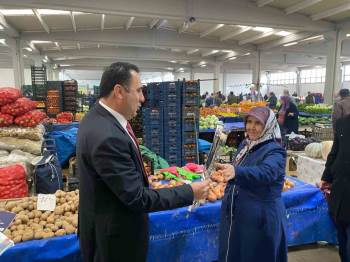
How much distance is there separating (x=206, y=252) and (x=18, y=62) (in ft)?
37.7

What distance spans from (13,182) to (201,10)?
687 centimetres

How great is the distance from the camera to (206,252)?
276 centimetres

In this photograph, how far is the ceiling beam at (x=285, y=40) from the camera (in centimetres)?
1189

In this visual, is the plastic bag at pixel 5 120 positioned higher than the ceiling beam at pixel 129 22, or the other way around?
the ceiling beam at pixel 129 22

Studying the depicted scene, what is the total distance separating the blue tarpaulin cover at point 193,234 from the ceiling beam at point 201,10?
20.0 ft

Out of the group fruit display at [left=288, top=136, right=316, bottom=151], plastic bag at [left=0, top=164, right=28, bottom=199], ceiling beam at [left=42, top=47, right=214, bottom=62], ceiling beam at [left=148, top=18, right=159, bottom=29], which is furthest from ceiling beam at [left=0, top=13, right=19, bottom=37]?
fruit display at [left=288, top=136, right=316, bottom=151]

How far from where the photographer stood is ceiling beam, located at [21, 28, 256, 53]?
11570 mm

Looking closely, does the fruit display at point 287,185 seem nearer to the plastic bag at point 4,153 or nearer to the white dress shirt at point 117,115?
the white dress shirt at point 117,115

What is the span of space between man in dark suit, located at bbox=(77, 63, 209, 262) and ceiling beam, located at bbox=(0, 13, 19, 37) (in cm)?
977

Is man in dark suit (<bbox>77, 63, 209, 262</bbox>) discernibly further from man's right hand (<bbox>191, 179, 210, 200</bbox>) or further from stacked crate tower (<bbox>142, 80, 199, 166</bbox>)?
stacked crate tower (<bbox>142, 80, 199, 166</bbox>)

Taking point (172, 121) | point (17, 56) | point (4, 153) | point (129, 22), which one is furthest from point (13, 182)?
point (17, 56)

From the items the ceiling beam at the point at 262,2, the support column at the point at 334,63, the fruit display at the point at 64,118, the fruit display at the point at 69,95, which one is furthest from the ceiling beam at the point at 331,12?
the fruit display at the point at 64,118

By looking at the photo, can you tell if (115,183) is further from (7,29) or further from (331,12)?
(7,29)

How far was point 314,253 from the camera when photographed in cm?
320
